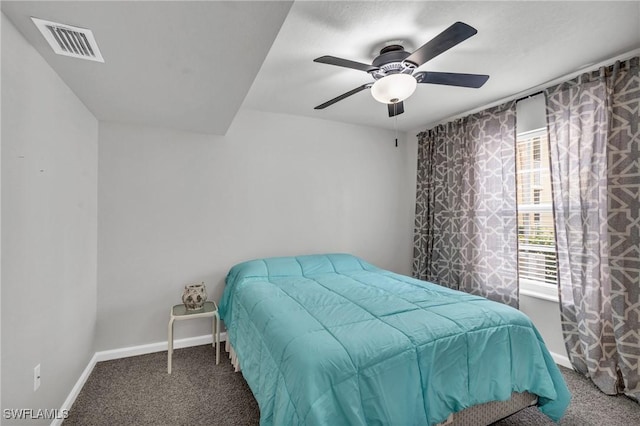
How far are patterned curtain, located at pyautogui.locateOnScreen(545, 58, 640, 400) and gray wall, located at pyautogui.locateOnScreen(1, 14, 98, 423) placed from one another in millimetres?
3503

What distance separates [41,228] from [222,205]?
1552 mm

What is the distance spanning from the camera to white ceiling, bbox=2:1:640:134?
124 cm

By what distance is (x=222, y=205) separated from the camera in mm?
3031

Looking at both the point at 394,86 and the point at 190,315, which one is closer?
the point at 394,86

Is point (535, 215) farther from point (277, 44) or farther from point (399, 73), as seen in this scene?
point (277, 44)

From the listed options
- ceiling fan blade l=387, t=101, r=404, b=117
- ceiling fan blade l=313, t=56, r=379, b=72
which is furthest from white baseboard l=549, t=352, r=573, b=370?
ceiling fan blade l=313, t=56, r=379, b=72

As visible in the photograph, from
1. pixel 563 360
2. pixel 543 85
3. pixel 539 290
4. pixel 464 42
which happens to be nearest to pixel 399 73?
pixel 464 42

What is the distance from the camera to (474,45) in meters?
1.97

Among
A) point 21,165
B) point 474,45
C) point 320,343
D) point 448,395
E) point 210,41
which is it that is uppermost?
point 474,45

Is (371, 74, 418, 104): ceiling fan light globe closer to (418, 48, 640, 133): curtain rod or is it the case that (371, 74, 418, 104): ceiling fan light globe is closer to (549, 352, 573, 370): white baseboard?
(418, 48, 640, 133): curtain rod

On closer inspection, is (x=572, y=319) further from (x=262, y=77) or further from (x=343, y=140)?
(x=262, y=77)

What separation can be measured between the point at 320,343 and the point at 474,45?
2.08m

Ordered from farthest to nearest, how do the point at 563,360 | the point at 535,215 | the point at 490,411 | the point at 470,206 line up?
the point at 470,206, the point at 535,215, the point at 563,360, the point at 490,411

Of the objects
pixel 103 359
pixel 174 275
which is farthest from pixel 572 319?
pixel 103 359
